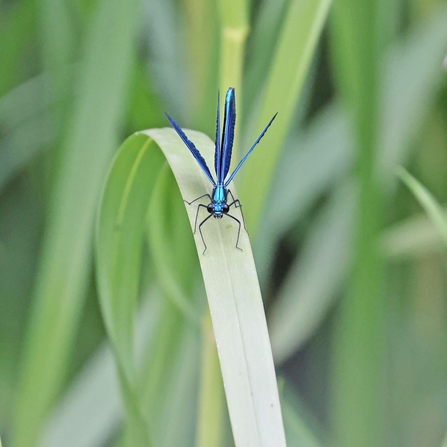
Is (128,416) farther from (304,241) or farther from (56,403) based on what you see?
(304,241)

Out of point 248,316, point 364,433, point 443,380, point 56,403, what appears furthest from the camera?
A: point 443,380

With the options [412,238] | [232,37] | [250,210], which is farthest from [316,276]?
[232,37]

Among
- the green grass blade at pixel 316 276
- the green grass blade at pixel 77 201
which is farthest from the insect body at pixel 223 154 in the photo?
the green grass blade at pixel 316 276

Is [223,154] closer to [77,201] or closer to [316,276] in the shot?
[77,201]

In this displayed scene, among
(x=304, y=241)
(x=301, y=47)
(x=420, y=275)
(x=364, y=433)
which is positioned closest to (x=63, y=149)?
(x=301, y=47)

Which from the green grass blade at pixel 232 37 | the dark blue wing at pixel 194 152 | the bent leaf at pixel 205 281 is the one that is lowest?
the bent leaf at pixel 205 281

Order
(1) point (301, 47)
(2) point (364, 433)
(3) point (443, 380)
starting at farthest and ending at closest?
(3) point (443, 380) < (2) point (364, 433) < (1) point (301, 47)

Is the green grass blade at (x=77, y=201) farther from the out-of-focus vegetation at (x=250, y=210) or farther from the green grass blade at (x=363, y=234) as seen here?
the green grass blade at (x=363, y=234)

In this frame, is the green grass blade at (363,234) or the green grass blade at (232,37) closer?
the green grass blade at (232,37)
